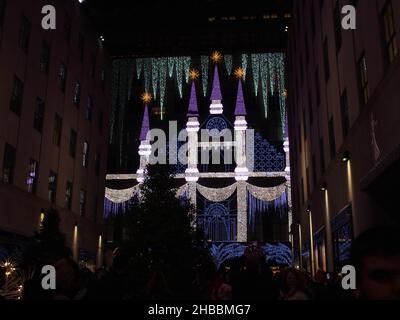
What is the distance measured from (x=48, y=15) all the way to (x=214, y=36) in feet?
53.9

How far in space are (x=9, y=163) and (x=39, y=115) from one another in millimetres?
5128

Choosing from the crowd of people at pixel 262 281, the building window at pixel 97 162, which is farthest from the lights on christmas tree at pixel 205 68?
the crowd of people at pixel 262 281

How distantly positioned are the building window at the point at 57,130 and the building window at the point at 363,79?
67.2 feet

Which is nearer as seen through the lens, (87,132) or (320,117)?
(320,117)

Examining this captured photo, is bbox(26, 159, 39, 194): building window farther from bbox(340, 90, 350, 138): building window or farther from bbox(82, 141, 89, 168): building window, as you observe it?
bbox(340, 90, 350, 138): building window

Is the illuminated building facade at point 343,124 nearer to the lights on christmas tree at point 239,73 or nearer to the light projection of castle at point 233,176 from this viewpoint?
the light projection of castle at point 233,176

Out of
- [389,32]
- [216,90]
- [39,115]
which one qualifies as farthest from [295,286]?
[216,90]

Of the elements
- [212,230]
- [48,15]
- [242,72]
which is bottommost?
[212,230]

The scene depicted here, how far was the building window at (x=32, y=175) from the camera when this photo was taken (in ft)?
84.9

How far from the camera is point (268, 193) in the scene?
44062 mm

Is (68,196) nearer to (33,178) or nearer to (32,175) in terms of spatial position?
(33,178)
